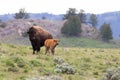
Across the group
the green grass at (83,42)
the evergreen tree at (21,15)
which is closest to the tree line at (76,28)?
the green grass at (83,42)

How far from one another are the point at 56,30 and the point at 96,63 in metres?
143

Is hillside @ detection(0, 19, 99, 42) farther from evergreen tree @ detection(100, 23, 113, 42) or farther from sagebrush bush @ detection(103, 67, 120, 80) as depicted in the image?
sagebrush bush @ detection(103, 67, 120, 80)

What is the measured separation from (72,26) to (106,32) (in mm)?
13097

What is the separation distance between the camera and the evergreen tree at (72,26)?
143212mm

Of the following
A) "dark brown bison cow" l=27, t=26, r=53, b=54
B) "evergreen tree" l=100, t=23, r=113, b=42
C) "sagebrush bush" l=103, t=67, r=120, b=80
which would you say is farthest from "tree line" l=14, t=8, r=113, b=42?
"sagebrush bush" l=103, t=67, r=120, b=80

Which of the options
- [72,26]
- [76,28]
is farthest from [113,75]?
[76,28]

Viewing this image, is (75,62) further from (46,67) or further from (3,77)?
(3,77)

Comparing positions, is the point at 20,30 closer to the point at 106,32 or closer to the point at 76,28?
the point at 76,28

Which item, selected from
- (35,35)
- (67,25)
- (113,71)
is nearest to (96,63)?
(35,35)

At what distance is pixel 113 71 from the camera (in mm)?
17516

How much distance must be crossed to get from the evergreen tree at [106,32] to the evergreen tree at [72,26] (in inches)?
384

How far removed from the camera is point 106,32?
142750mm

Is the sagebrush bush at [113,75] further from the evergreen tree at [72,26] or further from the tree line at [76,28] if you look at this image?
the evergreen tree at [72,26]

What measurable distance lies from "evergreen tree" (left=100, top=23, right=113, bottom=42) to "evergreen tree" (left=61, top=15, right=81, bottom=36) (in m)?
9.74
